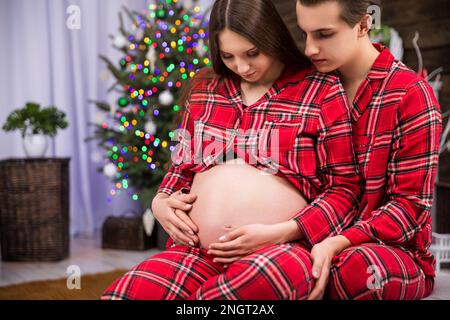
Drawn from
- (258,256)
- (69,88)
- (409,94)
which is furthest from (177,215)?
(69,88)

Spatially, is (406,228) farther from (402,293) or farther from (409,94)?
(409,94)

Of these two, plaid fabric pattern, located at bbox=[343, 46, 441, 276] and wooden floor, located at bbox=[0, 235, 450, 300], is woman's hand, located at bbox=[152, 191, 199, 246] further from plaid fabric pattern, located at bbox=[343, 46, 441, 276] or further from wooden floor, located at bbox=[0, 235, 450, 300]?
wooden floor, located at bbox=[0, 235, 450, 300]

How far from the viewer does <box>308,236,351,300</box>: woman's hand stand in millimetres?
1093

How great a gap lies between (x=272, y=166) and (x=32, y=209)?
2328 millimetres

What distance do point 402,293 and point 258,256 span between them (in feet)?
1.01

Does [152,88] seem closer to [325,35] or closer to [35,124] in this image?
[35,124]

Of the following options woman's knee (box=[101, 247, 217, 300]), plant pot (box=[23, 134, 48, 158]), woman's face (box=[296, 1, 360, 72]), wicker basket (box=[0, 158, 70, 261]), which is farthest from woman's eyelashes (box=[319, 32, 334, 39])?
plant pot (box=[23, 134, 48, 158])

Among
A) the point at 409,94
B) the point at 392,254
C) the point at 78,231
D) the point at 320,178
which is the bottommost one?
the point at 78,231

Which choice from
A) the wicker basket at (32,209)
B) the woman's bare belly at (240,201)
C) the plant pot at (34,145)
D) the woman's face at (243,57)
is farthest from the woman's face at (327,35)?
the plant pot at (34,145)

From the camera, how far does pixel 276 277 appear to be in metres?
1.04

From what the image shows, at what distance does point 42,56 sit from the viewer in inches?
164

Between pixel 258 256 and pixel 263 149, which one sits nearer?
pixel 258 256

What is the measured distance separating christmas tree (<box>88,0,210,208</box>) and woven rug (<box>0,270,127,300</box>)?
2.45 ft

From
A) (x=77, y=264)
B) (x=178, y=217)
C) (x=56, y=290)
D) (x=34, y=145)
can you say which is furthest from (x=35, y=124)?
(x=178, y=217)
